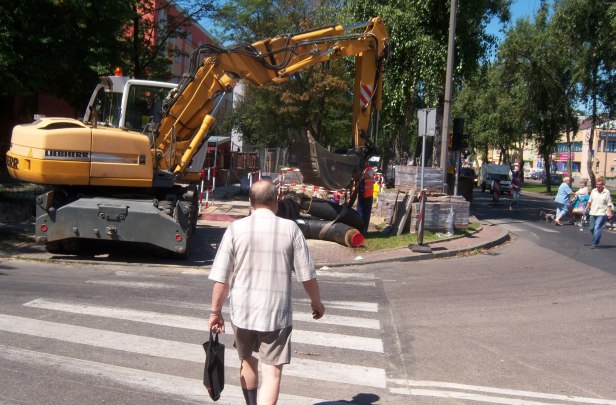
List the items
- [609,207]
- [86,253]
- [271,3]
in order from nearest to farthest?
1. [86,253]
2. [609,207]
3. [271,3]

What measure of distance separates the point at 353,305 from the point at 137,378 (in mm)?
3959

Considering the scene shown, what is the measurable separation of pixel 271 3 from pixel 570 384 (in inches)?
1530

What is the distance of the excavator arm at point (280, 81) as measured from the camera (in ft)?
40.3

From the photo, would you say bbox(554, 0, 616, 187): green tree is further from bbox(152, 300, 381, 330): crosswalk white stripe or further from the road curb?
bbox(152, 300, 381, 330): crosswalk white stripe

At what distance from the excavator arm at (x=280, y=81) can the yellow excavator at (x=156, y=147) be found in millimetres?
22

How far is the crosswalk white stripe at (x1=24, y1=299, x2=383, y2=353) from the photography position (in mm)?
6934

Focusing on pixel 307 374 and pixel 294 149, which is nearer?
pixel 307 374

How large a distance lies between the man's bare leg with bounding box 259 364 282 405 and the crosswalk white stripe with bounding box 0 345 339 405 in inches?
45.1

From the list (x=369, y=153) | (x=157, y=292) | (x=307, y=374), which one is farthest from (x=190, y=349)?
(x=369, y=153)

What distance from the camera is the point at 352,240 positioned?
13875 millimetres

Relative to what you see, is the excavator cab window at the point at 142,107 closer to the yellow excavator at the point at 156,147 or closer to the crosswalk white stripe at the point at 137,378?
the yellow excavator at the point at 156,147

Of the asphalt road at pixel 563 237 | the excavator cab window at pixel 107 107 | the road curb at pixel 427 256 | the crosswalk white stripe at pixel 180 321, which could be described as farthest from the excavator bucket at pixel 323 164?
the crosswalk white stripe at pixel 180 321

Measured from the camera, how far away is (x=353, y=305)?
8.95 meters

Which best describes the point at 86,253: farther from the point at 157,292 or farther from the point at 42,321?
the point at 42,321
